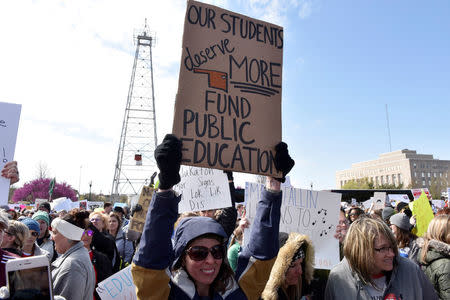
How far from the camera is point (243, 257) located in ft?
7.14

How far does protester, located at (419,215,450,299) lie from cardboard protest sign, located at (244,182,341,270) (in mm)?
1010

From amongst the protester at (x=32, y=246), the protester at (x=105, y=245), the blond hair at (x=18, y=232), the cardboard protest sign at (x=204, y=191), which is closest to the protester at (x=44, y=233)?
the protester at (x=32, y=246)

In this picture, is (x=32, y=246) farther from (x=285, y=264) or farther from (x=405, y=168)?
(x=405, y=168)

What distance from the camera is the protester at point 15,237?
3570 mm

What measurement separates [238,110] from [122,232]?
4.89 metres

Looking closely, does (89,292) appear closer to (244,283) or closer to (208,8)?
(244,283)

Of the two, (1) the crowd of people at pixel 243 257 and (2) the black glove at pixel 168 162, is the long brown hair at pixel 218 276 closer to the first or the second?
(1) the crowd of people at pixel 243 257

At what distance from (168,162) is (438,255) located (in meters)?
2.84

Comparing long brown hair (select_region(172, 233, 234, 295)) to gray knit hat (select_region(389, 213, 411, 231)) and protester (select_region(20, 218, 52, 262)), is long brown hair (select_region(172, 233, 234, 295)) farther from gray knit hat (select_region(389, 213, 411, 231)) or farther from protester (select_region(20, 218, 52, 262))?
gray knit hat (select_region(389, 213, 411, 231))

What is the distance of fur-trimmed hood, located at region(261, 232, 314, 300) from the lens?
104 inches

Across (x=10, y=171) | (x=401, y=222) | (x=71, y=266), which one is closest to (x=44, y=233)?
(x=10, y=171)

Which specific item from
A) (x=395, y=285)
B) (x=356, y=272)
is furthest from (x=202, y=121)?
(x=395, y=285)

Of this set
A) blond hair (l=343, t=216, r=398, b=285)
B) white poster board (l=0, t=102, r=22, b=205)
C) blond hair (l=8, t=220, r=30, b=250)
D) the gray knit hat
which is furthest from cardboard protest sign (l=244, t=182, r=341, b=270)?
white poster board (l=0, t=102, r=22, b=205)

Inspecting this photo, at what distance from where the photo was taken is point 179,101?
2.17 meters
